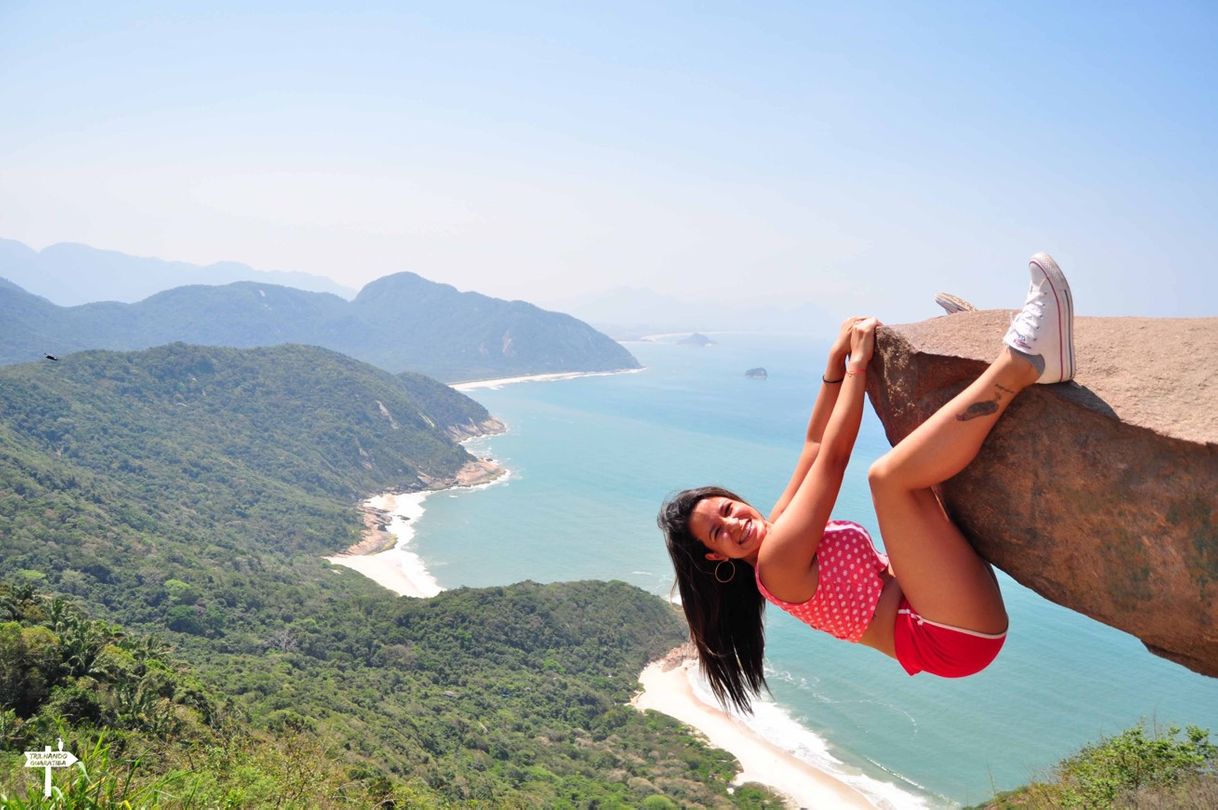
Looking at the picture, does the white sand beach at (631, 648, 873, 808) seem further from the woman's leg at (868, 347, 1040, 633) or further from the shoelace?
the shoelace

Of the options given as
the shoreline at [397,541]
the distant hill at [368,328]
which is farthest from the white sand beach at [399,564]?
the distant hill at [368,328]

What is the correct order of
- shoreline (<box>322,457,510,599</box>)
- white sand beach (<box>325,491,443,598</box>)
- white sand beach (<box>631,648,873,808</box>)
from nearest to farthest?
white sand beach (<box>631,648,873,808</box>), white sand beach (<box>325,491,443,598</box>), shoreline (<box>322,457,510,599</box>)

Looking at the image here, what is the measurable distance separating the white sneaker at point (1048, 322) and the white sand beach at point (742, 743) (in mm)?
23298

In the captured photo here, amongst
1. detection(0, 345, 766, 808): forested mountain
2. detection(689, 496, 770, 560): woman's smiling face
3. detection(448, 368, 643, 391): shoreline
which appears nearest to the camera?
detection(689, 496, 770, 560): woman's smiling face

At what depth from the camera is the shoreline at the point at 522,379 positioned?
125 meters

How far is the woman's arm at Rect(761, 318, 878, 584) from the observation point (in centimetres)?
224

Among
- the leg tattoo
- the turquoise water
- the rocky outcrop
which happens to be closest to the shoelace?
the leg tattoo

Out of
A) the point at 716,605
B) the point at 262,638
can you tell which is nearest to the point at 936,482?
the point at 716,605

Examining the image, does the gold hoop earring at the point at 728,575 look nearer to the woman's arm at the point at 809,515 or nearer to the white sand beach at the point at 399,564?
the woman's arm at the point at 809,515

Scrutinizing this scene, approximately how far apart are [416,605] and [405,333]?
5806 inches

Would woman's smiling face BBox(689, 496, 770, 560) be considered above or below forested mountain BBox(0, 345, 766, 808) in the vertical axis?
above

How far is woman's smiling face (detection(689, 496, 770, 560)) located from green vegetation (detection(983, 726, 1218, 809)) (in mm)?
9340

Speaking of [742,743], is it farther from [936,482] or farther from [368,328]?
[368,328]

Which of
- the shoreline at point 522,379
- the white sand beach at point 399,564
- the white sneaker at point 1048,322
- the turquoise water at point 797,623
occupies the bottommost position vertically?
the white sand beach at point 399,564
